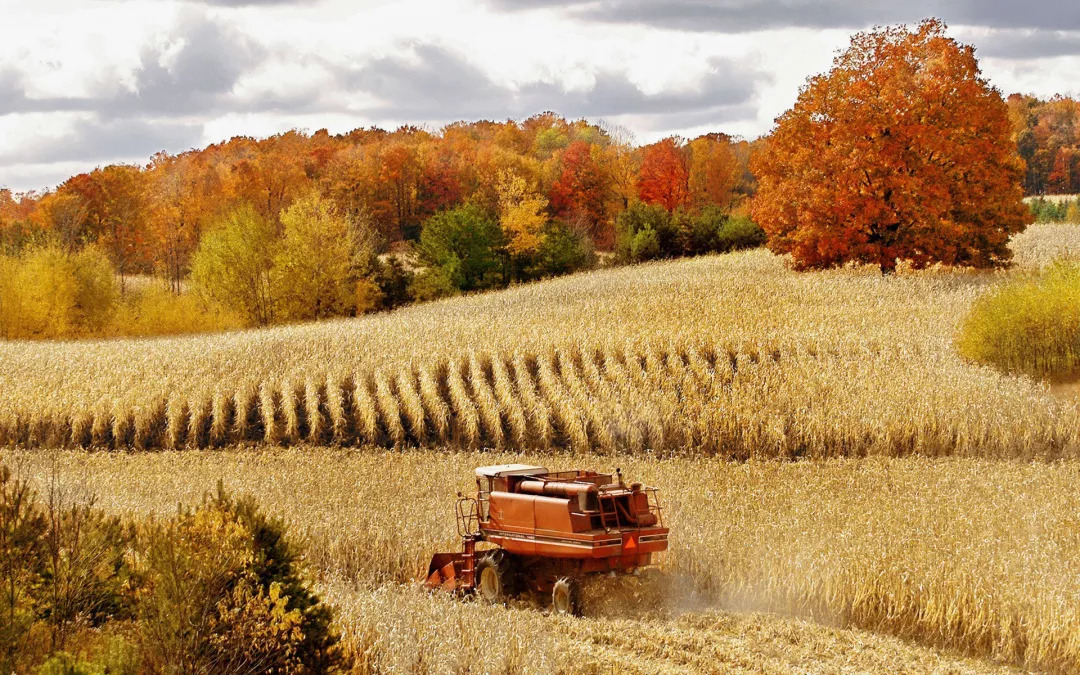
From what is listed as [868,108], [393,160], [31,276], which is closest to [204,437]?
[868,108]

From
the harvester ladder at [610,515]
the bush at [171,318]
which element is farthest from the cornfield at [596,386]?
the bush at [171,318]

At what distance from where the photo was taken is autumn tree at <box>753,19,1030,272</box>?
114 ft

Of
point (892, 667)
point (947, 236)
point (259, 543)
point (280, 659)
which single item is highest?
point (947, 236)

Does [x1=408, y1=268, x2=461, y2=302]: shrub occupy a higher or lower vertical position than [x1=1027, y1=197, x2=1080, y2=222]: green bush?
lower

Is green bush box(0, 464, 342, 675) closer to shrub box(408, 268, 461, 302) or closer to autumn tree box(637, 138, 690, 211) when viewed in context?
shrub box(408, 268, 461, 302)

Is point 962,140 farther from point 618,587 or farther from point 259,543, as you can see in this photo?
point 259,543

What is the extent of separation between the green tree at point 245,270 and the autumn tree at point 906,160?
26.4 m

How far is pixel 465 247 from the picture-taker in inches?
2106

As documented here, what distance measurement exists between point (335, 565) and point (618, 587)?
397 centimetres

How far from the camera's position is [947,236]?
3519 cm

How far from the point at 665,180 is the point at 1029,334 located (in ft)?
185

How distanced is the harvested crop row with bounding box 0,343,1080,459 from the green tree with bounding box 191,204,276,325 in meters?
26.0

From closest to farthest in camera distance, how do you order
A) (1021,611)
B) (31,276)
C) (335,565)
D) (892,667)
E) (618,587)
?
(892,667) < (1021,611) < (618,587) < (335,565) < (31,276)

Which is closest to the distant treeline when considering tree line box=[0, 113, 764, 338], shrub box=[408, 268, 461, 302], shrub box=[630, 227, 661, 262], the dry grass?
tree line box=[0, 113, 764, 338]
